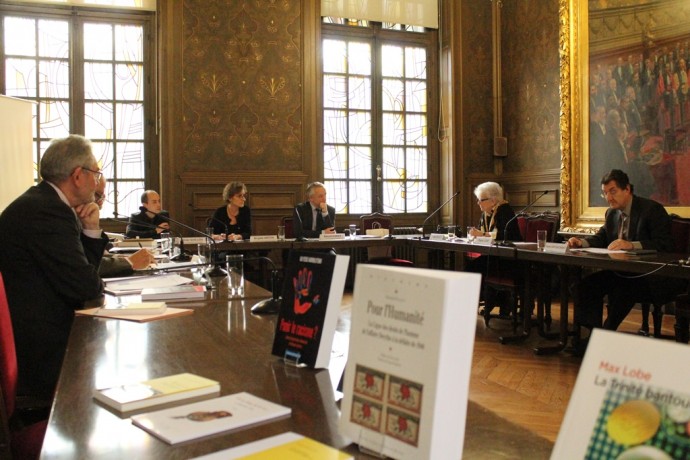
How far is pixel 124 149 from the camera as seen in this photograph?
7445 millimetres

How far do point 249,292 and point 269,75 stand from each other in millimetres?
5407

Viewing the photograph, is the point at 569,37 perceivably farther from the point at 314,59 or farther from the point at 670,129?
the point at 314,59

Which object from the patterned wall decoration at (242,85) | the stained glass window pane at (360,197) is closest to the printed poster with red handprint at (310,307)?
the patterned wall decoration at (242,85)

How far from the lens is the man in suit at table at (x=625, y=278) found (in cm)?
426

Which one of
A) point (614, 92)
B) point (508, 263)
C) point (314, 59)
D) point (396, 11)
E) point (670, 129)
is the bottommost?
point (508, 263)

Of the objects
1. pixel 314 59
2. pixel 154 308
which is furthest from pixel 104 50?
pixel 154 308

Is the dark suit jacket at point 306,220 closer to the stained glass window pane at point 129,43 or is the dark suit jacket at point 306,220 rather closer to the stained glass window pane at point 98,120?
the stained glass window pane at point 98,120

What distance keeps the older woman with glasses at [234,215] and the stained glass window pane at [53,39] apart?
2.59 m

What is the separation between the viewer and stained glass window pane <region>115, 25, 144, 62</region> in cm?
740

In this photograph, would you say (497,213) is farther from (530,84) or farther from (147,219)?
(147,219)

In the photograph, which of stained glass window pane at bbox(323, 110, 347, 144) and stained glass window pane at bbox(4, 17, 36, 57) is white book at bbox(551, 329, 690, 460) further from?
stained glass window pane at bbox(4, 17, 36, 57)

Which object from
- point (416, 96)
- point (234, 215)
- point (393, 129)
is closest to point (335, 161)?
point (393, 129)

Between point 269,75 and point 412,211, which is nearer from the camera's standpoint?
point 269,75

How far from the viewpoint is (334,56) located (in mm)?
8141
